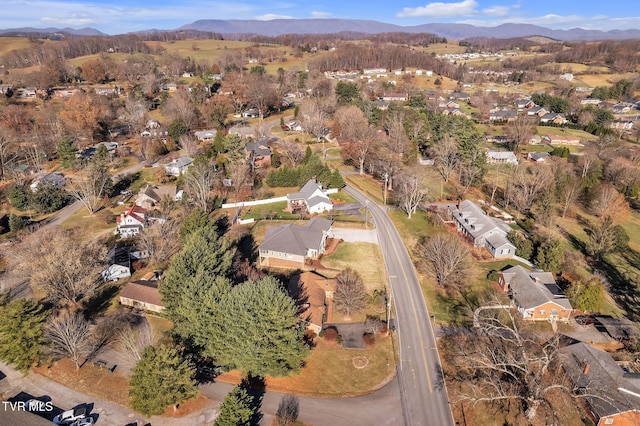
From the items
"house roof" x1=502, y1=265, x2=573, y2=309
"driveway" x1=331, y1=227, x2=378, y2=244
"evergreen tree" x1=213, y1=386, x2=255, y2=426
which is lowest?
"driveway" x1=331, y1=227, x2=378, y2=244

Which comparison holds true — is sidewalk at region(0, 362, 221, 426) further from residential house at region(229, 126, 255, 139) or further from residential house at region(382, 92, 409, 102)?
residential house at region(382, 92, 409, 102)

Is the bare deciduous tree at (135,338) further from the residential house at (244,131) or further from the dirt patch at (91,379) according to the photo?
the residential house at (244,131)

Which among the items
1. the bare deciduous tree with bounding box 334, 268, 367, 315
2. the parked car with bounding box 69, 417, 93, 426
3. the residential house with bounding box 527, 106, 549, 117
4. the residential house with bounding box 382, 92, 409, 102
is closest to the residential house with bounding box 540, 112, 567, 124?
the residential house with bounding box 527, 106, 549, 117

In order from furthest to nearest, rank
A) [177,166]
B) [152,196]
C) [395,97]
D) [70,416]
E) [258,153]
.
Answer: [395,97], [258,153], [177,166], [152,196], [70,416]

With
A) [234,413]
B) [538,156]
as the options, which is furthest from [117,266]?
[538,156]

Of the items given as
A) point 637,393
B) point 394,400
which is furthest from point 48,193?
point 637,393

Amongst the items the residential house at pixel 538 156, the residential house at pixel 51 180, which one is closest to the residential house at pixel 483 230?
the residential house at pixel 538 156

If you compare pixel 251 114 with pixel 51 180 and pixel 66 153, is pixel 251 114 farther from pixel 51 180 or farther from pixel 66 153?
pixel 51 180
